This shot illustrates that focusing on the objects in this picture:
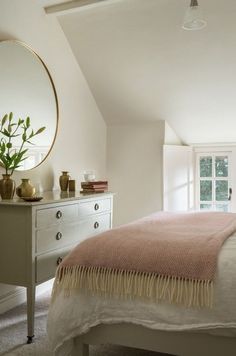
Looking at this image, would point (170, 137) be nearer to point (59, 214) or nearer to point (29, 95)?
point (29, 95)

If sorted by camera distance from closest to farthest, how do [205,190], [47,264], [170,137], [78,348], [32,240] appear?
[78,348], [32,240], [47,264], [170,137], [205,190]

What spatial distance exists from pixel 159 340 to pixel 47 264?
1001mm

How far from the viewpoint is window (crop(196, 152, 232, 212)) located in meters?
4.28

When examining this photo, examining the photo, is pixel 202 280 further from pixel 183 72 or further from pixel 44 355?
pixel 183 72

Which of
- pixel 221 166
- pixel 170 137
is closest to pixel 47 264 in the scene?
pixel 170 137

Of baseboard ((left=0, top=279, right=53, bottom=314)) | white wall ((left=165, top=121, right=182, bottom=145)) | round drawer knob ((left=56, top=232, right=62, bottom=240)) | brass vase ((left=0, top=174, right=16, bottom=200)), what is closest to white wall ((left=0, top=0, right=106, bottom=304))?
baseboard ((left=0, top=279, right=53, bottom=314))

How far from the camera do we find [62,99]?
11.2ft

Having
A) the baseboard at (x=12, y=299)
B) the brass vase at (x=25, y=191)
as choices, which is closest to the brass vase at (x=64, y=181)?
the brass vase at (x=25, y=191)

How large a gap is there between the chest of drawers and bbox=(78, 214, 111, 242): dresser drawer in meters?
0.20

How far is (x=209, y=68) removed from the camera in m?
3.34

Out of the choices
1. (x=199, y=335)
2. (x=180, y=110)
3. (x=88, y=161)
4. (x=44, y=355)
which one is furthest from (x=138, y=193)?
(x=199, y=335)

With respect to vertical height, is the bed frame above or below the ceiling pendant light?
below

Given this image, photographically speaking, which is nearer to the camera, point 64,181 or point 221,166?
point 64,181

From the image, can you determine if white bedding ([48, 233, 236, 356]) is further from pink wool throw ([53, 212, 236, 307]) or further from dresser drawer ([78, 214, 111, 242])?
dresser drawer ([78, 214, 111, 242])
